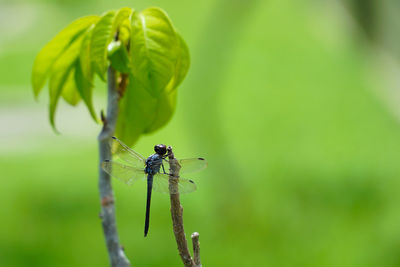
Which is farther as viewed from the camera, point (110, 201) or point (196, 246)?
point (110, 201)

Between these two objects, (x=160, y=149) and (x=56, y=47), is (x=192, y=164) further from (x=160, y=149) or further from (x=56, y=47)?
(x=56, y=47)

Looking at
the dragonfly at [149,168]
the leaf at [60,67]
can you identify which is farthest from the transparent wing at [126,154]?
the leaf at [60,67]

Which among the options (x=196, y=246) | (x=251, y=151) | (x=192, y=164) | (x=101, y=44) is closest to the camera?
(x=196, y=246)

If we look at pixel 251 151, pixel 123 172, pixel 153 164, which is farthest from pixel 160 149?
pixel 251 151

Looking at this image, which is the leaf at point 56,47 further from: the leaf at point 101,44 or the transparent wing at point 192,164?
the transparent wing at point 192,164

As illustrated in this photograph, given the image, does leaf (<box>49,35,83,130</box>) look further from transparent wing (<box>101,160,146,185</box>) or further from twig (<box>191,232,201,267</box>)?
twig (<box>191,232,201,267</box>)

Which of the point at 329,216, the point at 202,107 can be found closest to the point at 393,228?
the point at 329,216
